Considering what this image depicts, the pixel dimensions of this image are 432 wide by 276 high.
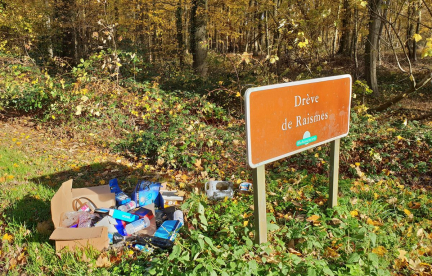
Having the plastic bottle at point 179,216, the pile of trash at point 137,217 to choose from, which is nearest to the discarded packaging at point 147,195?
the pile of trash at point 137,217

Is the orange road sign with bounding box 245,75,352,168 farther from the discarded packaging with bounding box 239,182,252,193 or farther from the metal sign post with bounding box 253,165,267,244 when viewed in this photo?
the discarded packaging with bounding box 239,182,252,193

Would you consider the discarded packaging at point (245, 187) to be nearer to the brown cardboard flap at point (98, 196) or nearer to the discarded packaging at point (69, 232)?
the brown cardboard flap at point (98, 196)

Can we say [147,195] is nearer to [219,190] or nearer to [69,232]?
Result: [219,190]

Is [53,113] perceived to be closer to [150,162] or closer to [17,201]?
[150,162]

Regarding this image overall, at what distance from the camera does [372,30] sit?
880 cm

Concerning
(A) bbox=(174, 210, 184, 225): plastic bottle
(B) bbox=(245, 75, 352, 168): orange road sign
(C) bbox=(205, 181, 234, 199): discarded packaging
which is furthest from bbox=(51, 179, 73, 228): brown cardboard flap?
(B) bbox=(245, 75, 352, 168): orange road sign

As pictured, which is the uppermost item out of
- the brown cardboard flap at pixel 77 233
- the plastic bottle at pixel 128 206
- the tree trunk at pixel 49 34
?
the tree trunk at pixel 49 34

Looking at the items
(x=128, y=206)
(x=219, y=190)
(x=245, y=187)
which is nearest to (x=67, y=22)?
(x=128, y=206)

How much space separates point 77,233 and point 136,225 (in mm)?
607

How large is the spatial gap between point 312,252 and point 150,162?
12.1 feet

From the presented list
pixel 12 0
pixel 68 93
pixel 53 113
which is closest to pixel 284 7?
pixel 68 93

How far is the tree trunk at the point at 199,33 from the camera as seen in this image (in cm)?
1150

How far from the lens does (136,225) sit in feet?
11.0

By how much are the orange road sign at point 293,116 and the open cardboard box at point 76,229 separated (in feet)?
5.62
